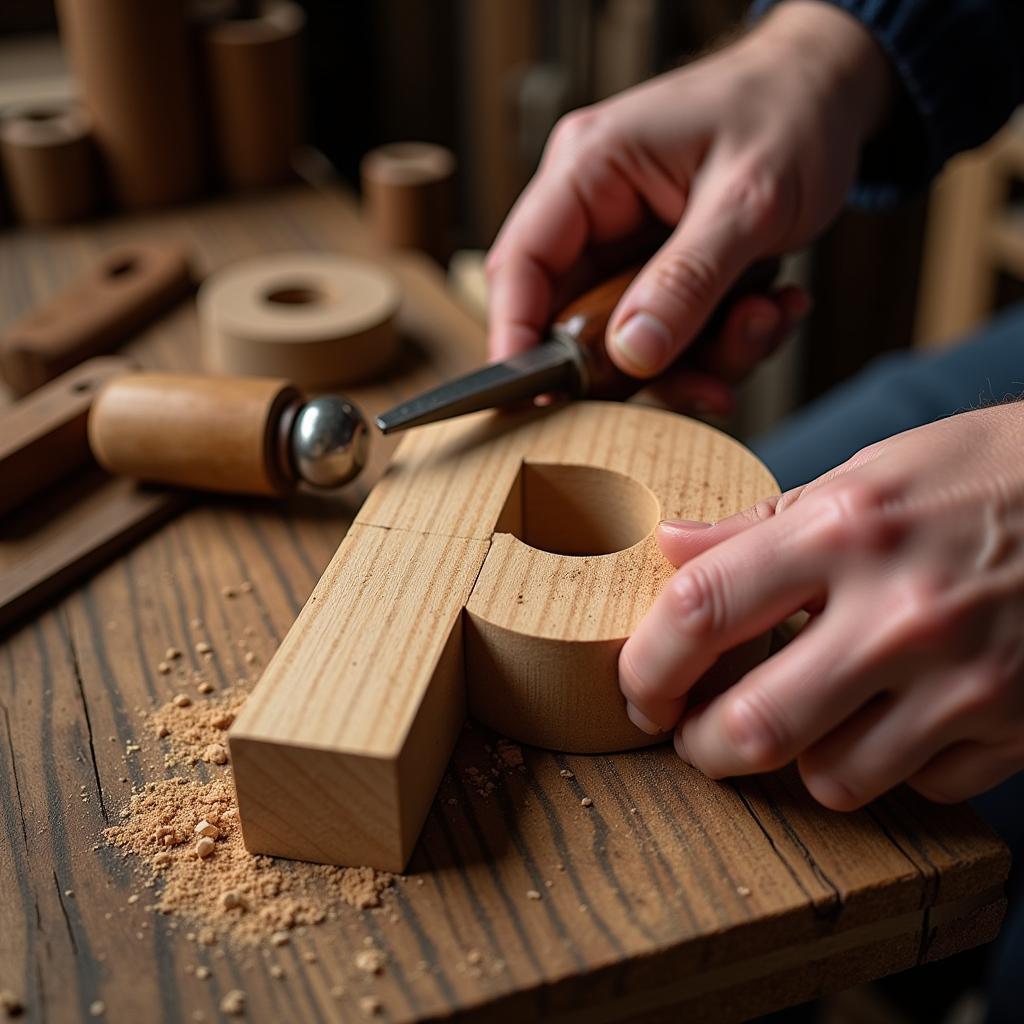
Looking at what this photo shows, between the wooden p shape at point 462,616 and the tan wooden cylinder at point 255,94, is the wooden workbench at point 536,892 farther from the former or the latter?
the tan wooden cylinder at point 255,94

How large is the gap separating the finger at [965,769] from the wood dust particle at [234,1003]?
0.39 m

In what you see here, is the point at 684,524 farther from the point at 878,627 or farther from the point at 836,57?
the point at 836,57

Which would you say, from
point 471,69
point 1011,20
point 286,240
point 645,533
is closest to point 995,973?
point 645,533

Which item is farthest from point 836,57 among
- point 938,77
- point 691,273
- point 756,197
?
point 691,273

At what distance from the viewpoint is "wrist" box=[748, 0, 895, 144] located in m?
1.10

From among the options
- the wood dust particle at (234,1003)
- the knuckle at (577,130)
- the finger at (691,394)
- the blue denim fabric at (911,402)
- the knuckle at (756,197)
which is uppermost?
the knuckle at (577,130)

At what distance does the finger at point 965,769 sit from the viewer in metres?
0.63

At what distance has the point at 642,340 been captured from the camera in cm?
93

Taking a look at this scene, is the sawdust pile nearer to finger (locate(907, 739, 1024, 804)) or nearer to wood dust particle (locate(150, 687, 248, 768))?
wood dust particle (locate(150, 687, 248, 768))

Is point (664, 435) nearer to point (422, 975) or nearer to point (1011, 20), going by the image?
point (422, 975)

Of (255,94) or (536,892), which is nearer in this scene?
(536,892)

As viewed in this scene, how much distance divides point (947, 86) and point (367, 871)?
0.99 m

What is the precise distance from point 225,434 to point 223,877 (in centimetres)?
39

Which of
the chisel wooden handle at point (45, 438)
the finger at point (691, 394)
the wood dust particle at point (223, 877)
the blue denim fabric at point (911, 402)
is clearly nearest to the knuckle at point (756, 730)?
the wood dust particle at point (223, 877)
